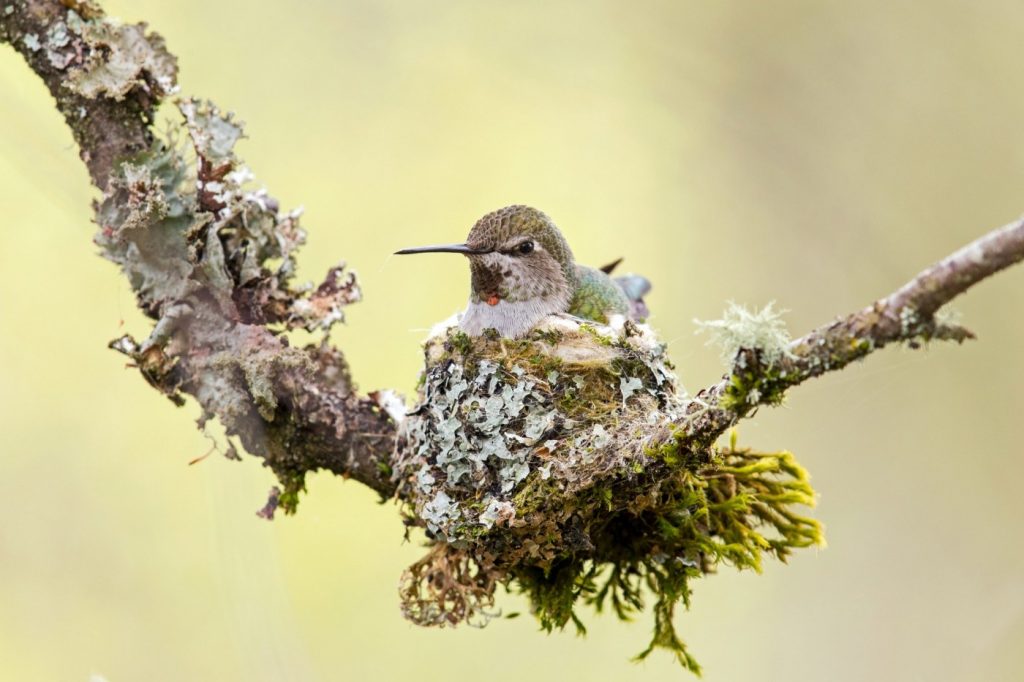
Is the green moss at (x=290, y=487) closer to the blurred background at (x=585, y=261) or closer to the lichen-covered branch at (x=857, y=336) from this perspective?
the lichen-covered branch at (x=857, y=336)

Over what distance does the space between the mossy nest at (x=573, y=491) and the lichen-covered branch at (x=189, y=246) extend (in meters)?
0.28

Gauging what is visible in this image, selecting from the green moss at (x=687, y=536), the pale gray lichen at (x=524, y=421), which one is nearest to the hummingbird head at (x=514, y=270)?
→ the pale gray lichen at (x=524, y=421)

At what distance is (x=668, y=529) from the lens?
8.73ft

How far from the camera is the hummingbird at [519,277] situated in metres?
3.59

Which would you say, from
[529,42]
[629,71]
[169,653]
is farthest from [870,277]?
[169,653]

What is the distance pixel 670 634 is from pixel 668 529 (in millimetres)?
459

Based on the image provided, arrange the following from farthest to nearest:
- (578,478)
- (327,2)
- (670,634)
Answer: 1. (327,2)
2. (670,634)
3. (578,478)

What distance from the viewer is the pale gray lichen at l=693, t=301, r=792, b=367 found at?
1876 mm

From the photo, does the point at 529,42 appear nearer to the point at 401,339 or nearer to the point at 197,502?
the point at 401,339

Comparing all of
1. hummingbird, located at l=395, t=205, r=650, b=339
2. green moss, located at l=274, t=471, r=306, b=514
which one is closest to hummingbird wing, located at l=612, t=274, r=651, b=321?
hummingbird, located at l=395, t=205, r=650, b=339

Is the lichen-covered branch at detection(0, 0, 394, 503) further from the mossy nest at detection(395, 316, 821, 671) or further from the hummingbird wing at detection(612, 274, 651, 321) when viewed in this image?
the hummingbird wing at detection(612, 274, 651, 321)

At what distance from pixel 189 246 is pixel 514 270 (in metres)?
1.32

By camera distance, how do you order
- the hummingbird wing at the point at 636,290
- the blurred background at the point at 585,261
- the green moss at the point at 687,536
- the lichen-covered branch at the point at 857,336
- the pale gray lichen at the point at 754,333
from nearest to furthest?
the lichen-covered branch at the point at 857,336
the pale gray lichen at the point at 754,333
the green moss at the point at 687,536
the hummingbird wing at the point at 636,290
the blurred background at the point at 585,261

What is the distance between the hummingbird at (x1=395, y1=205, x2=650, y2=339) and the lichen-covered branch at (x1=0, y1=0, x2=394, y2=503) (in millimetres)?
705
